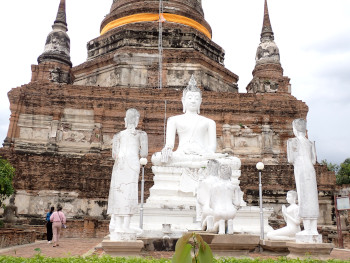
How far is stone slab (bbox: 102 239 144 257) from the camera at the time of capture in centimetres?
576

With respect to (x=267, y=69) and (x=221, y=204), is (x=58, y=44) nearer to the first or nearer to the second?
(x=267, y=69)

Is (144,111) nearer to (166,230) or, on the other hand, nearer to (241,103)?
(241,103)

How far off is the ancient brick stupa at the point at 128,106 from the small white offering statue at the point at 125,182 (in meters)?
7.05

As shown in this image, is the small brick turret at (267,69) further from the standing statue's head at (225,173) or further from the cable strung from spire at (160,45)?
the standing statue's head at (225,173)

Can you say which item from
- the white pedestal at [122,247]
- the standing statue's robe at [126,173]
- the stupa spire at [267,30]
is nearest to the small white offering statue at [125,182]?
the standing statue's robe at [126,173]

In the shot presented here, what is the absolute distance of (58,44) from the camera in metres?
21.0

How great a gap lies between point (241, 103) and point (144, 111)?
4.69m

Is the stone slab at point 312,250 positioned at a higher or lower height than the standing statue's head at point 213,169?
lower

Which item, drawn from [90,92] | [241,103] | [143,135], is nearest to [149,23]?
[90,92]

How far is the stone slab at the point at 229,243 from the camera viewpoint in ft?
19.9

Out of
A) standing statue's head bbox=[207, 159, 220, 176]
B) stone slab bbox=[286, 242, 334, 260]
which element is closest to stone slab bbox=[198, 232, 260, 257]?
stone slab bbox=[286, 242, 334, 260]

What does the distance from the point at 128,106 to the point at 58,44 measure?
7256 millimetres

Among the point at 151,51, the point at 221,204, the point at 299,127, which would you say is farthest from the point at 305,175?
the point at 151,51

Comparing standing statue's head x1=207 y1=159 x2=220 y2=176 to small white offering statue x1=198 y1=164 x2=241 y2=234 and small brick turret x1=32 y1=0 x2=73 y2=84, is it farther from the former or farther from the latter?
small brick turret x1=32 y1=0 x2=73 y2=84
